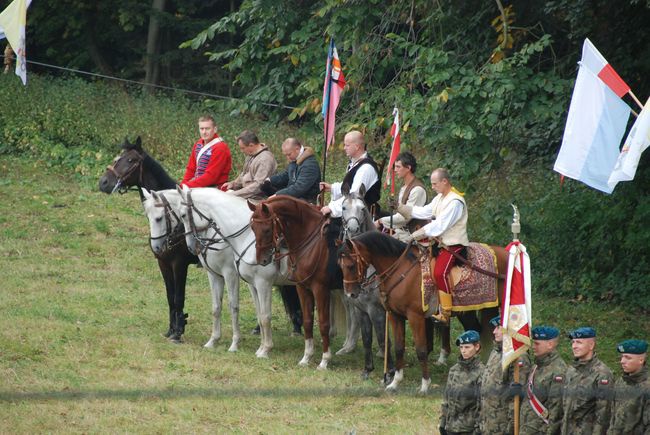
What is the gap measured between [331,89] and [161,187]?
2.35 metres

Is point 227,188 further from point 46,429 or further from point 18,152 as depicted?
point 18,152

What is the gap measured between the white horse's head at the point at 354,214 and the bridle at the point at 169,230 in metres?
2.22

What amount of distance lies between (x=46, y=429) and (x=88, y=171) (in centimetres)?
1286

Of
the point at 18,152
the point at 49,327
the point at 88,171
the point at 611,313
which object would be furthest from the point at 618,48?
the point at 18,152

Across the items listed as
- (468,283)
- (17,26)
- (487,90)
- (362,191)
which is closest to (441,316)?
(468,283)

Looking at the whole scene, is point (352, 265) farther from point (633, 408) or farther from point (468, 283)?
point (633, 408)

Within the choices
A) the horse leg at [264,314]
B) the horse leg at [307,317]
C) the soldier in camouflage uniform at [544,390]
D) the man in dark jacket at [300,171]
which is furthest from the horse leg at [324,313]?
the soldier in camouflage uniform at [544,390]

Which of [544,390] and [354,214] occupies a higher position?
[354,214]

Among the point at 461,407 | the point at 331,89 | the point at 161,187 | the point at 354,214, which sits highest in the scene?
the point at 331,89

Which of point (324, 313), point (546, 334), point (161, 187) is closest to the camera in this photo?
point (546, 334)

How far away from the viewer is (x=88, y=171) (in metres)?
22.2

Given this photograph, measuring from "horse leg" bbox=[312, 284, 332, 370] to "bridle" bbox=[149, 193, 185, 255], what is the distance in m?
1.75

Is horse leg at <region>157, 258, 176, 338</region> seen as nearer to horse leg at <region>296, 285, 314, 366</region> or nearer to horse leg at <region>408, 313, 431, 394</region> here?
horse leg at <region>296, 285, 314, 366</region>

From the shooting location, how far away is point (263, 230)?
11.7 m
